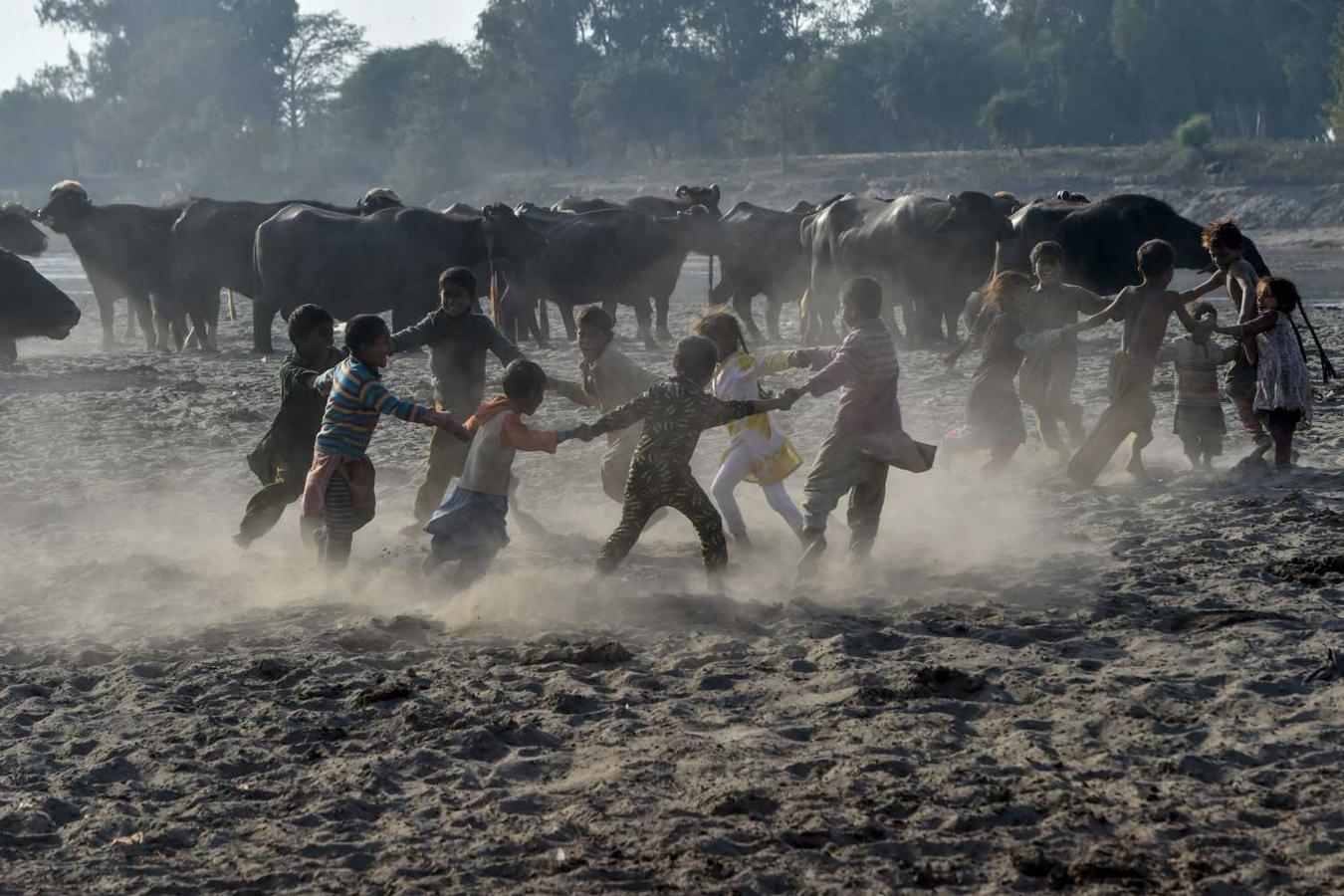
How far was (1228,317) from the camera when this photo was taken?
20.4 m

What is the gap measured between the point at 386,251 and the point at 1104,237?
7.15m

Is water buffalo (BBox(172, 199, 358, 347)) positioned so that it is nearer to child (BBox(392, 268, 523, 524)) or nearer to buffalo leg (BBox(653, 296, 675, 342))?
buffalo leg (BBox(653, 296, 675, 342))

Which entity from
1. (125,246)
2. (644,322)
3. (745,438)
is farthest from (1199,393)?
(125,246)

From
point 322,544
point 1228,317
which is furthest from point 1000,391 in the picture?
point 1228,317

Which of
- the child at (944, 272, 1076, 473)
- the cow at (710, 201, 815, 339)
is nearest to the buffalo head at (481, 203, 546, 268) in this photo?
the cow at (710, 201, 815, 339)

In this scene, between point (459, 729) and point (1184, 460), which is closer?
point (459, 729)

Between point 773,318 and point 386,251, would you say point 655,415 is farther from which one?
point 773,318

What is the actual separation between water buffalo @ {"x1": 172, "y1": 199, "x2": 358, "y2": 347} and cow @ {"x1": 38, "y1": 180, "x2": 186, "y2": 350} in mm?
625

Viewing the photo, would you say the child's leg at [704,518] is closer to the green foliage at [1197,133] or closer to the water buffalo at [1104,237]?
the water buffalo at [1104,237]

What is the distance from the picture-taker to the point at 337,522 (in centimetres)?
702

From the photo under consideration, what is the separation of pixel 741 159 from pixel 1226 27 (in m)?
20.0

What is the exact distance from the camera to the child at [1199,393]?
9.23 m

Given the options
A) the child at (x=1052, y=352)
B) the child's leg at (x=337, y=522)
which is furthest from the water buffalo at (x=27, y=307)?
the child at (x=1052, y=352)

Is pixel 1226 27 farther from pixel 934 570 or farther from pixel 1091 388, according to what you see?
pixel 934 570
